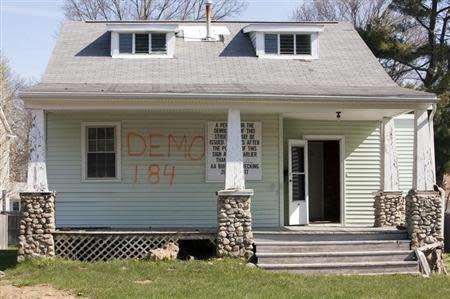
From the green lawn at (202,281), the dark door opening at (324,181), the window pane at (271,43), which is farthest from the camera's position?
the dark door opening at (324,181)

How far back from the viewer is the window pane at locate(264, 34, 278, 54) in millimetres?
16828

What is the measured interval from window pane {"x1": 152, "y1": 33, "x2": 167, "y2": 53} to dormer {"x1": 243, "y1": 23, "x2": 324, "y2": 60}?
7.17ft

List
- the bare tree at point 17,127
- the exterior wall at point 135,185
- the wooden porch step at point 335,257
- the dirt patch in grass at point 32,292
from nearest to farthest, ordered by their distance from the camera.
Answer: the dirt patch in grass at point 32,292
the wooden porch step at point 335,257
the exterior wall at point 135,185
the bare tree at point 17,127

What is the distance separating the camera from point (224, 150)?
51.2 ft

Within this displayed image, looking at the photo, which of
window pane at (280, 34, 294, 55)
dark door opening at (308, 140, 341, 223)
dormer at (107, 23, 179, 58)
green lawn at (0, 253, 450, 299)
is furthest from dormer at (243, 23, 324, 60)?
green lawn at (0, 253, 450, 299)

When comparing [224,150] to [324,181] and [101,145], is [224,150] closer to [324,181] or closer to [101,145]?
[101,145]

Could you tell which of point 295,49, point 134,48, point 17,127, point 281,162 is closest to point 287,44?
point 295,49

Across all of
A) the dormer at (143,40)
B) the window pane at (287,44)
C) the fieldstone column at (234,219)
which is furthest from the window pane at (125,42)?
the fieldstone column at (234,219)

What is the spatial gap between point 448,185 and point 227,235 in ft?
105

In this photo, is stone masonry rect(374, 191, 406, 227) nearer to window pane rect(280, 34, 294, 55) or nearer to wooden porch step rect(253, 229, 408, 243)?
wooden porch step rect(253, 229, 408, 243)

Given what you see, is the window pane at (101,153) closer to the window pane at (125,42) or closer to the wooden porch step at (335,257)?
the window pane at (125,42)

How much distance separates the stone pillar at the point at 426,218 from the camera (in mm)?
13508

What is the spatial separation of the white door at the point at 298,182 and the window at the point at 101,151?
163 inches

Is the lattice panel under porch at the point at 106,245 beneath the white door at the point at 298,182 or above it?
beneath
